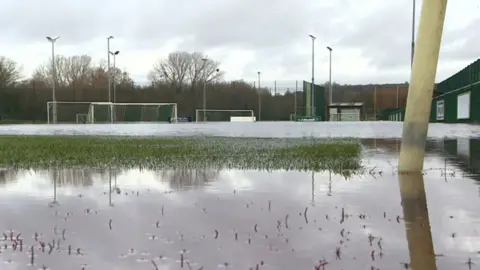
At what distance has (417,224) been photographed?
4.38 m

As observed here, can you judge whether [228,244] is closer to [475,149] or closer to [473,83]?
[475,149]

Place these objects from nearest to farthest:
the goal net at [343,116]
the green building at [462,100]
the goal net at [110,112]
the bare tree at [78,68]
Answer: the green building at [462,100], the goal net at [110,112], the goal net at [343,116], the bare tree at [78,68]

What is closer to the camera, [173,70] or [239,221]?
[239,221]

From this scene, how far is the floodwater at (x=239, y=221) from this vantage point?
11.3 ft

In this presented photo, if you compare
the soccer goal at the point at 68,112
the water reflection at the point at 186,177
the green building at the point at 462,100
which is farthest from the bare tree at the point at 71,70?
the water reflection at the point at 186,177

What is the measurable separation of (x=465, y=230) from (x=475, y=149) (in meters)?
8.66

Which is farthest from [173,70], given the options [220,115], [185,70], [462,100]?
[462,100]

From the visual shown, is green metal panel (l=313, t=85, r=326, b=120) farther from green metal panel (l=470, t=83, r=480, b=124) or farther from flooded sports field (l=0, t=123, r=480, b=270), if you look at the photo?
flooded sports field (l=0, t=123, r=480, b=270)

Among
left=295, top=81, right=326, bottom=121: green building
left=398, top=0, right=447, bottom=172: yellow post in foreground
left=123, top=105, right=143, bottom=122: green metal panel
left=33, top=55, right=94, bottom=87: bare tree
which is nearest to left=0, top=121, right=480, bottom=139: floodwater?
left=398, top=0, right=447, bottom=172: yellow post in foreground

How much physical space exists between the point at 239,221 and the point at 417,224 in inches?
57.5

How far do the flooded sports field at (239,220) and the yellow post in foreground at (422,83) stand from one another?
506 mm

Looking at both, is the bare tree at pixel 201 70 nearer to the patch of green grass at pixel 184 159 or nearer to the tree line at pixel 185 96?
the tree line at pixel 185 96

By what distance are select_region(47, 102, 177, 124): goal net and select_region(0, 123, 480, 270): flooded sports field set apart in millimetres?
53700

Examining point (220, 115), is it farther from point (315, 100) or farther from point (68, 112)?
point (68, 112)
